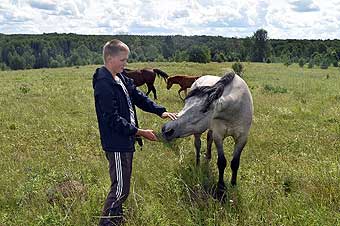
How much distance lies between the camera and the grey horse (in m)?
4.49

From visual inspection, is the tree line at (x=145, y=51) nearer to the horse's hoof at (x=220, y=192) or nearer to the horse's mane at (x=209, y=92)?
the horse's hoof at (x=220, y=192)

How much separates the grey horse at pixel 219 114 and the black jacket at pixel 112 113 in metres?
0.63

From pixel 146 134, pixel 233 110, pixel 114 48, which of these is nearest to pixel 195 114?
pixel 233 110

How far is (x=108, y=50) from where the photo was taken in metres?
3.82

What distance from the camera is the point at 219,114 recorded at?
4.84 meters

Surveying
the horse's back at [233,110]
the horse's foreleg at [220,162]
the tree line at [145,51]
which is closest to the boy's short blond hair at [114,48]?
the horse's back at [233,110]

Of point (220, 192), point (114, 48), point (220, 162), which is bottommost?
point (220, 192)

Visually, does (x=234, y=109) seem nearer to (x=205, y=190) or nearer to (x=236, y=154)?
(x=236, y=154)

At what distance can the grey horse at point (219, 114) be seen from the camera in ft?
14.7

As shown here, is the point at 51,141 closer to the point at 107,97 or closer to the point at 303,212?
the point at 107,97

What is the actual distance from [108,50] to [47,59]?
7292 cm

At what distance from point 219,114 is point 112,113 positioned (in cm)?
163

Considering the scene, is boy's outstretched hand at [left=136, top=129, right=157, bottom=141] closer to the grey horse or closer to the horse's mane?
the grey horse

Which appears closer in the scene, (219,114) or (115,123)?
(115,123)
